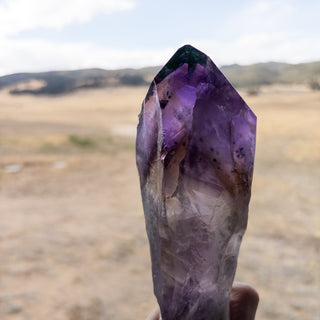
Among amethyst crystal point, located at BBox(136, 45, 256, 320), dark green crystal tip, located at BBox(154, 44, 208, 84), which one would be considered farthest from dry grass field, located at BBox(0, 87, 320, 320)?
dark green crystal tip, located at BBox(154, 44, 208, 84)

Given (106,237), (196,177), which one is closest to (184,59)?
(196,177)

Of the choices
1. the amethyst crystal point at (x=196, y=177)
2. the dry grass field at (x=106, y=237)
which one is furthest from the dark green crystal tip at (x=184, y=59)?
the dry grass field at (x=106, y=237)

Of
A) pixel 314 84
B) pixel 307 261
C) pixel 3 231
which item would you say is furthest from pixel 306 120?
pixel 314 84

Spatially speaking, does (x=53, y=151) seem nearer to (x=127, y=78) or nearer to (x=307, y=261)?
(x=307, y=261)

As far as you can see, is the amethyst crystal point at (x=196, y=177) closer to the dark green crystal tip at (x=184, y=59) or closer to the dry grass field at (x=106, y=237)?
the dark green crystal tip at (x=184, y=59)

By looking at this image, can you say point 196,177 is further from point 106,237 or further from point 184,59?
point 106,237

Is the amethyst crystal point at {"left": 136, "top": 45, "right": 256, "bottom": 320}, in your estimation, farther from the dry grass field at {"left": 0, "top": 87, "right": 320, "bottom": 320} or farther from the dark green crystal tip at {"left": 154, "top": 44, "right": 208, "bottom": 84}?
the dry grass field at {"left": 0, "top": 87, "right": 320, "bottom": 320}
